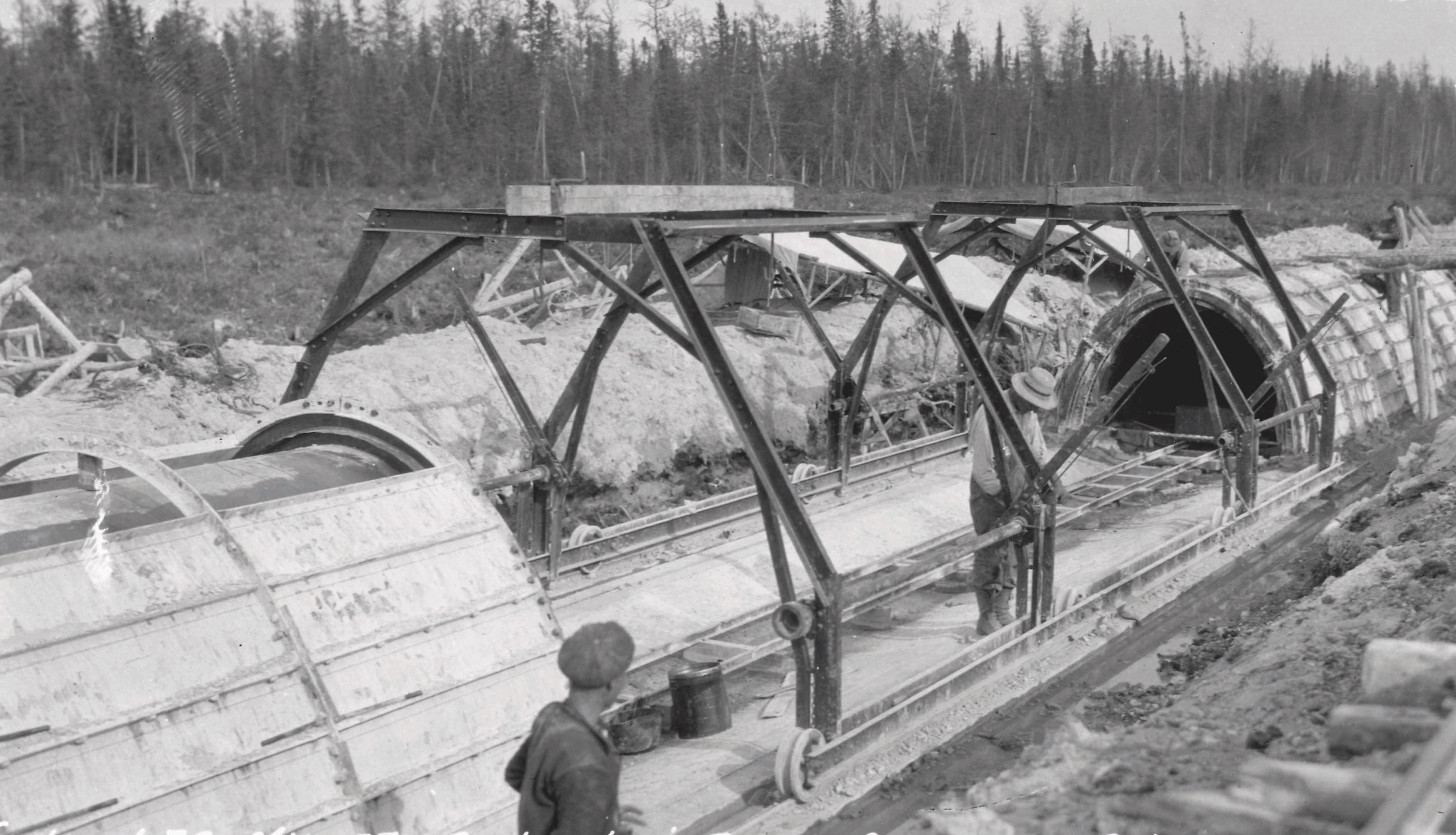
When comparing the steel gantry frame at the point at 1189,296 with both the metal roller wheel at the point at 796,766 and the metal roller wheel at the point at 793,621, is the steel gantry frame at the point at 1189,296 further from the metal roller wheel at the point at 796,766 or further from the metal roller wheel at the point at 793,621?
the metal roller wheel at the point at 796,766

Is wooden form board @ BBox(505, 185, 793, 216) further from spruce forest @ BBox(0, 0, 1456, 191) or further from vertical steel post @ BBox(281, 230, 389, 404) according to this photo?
spruce forest @ BBox(0, 0, 1456, 191)

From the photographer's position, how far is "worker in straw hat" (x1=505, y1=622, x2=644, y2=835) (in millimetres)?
3633

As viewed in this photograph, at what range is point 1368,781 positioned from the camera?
3.09m

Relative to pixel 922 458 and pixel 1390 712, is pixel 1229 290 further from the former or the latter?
pixel 1390 712

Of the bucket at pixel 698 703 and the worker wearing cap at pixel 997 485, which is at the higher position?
the worker wearing cap at pixel 997 485

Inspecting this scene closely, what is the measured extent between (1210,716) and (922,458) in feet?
27.5

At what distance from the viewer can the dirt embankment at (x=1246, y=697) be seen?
14.0ft

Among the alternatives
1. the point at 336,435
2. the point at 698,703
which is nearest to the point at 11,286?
the point at 336,435

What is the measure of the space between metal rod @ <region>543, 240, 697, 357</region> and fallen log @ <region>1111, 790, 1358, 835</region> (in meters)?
3.09

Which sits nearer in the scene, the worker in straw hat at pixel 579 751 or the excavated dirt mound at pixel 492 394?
the worker in straw hat at pixel 579 751

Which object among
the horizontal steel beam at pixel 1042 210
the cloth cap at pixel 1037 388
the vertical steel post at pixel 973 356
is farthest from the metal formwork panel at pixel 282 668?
the horizontal steel beam at pixel 1042 210

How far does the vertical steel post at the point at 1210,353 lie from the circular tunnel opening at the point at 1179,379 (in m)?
3.91

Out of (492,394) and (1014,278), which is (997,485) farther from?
(492,394)

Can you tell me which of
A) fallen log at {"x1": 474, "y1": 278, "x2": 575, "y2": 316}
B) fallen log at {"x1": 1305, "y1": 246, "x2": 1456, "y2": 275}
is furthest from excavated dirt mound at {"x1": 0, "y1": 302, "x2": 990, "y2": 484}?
fallen log at {"x1": 1305, "y1": 246, "x2": 1456, "y2": 275}
